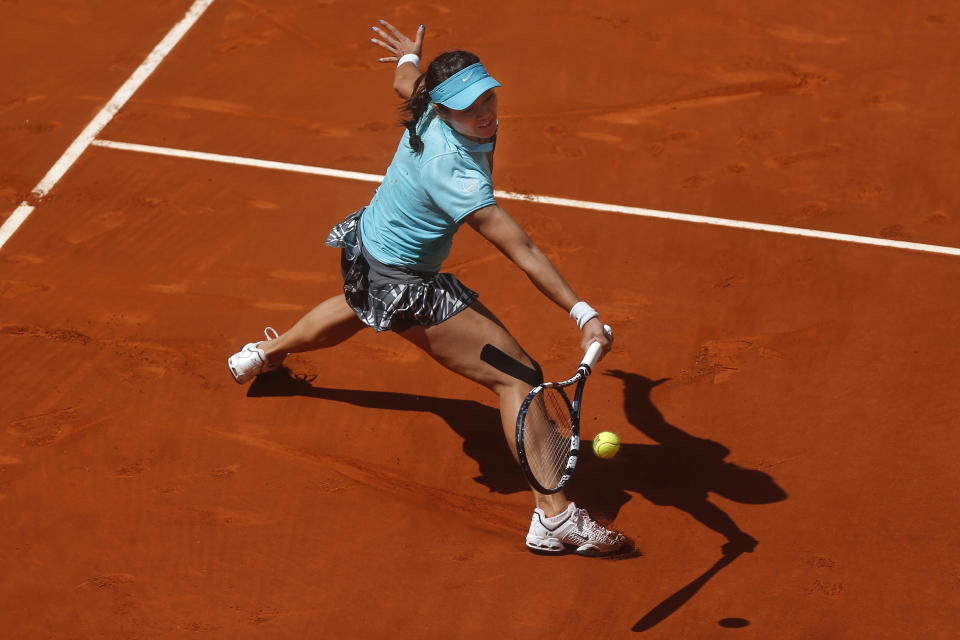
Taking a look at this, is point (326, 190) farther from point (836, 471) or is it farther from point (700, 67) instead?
point (836, 471)

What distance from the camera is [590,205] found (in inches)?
291

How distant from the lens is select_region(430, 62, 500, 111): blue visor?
4.48m

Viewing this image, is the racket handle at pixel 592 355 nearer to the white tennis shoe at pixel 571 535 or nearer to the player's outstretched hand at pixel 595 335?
the player's outstretched hand at pixel 595 335

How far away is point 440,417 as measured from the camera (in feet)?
19.6

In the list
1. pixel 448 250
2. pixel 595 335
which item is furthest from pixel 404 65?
pixel 595 335

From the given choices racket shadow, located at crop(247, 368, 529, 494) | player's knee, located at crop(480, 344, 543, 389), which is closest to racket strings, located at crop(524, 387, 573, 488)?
player's knee, located at crop(480, 344, 543, 389)

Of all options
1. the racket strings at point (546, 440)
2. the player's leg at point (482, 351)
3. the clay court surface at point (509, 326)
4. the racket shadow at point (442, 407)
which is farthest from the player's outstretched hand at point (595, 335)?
the racket shadow at point (442, 407)

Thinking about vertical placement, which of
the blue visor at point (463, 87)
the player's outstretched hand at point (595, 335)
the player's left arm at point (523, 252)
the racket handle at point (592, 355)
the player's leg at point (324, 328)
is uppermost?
the blue visor at point (463, 87)

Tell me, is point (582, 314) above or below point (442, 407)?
above

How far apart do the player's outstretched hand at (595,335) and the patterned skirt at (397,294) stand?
746 mm

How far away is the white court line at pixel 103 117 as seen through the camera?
7180 mm

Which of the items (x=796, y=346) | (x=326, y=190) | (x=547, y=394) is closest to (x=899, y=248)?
(x=796, y=346)

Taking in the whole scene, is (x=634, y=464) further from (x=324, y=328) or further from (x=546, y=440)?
(x=324, y=328)

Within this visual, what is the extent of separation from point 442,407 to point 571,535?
4.15 feet
